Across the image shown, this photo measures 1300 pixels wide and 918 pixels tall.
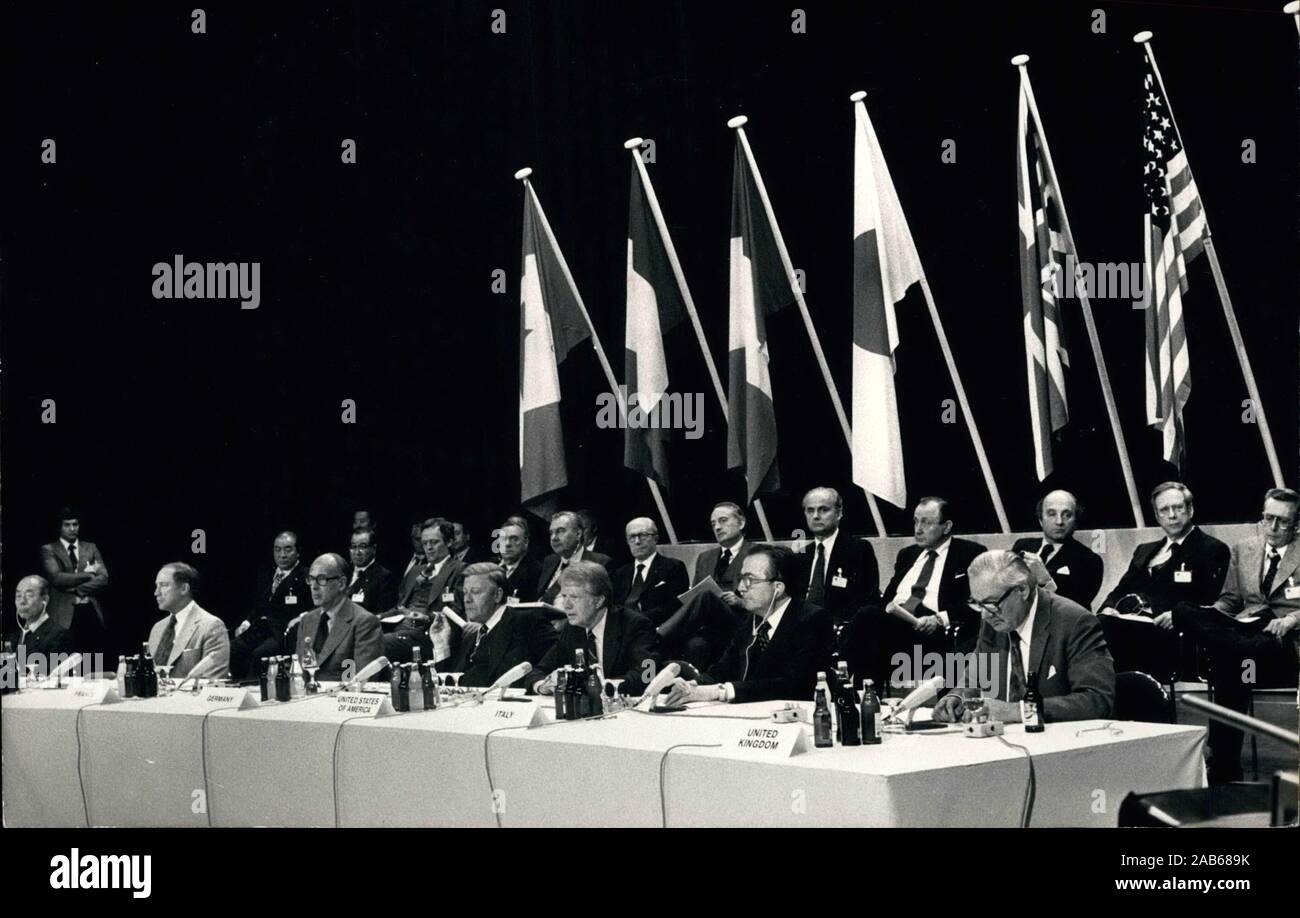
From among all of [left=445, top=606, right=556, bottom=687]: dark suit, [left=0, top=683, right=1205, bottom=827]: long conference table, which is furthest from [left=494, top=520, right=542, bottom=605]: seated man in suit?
[left=0, top=683, right=1205, bottom=827]: long conference table

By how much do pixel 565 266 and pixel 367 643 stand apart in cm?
180

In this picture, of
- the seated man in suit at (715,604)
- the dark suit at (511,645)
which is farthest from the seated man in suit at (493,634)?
the seated man in suit at (715,604)

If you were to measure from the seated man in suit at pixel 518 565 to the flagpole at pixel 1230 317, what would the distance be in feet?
9.57

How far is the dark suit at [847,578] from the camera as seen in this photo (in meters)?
5.65

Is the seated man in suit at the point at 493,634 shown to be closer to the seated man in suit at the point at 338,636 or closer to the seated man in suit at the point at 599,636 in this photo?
the seated man in suit at the point at 599,636

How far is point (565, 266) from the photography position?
19.6ft

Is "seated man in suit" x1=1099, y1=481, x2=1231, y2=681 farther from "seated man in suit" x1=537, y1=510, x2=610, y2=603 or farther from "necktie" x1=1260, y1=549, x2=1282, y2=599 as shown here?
"seated man in suit" x1=537, y1=510, x2=610, y2=603

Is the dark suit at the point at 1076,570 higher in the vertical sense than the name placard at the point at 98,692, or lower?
higher

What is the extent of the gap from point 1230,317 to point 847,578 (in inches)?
71.0

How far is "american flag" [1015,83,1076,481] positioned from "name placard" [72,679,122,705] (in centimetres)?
371

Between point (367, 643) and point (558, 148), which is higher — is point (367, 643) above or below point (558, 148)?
below

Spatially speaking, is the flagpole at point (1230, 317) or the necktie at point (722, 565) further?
the necktie at point (722, 565)
